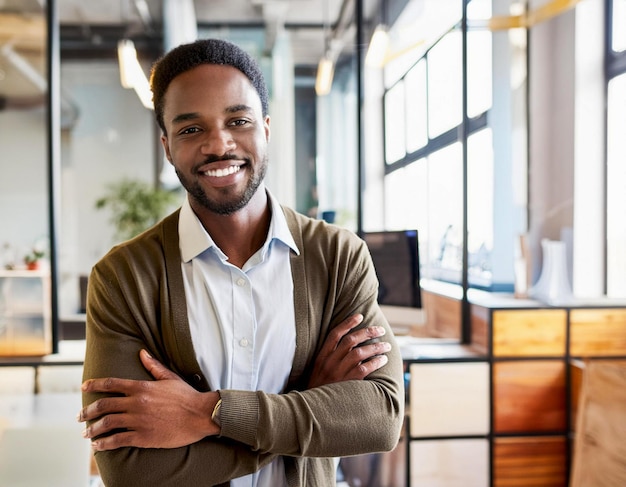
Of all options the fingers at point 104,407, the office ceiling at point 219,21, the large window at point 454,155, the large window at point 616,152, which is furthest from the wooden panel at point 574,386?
the office ceiling at point 219,21

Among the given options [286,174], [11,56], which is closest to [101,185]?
[11,56]

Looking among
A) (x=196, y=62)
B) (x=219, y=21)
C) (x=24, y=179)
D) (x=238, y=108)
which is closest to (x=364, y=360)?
(x=238, y=108)

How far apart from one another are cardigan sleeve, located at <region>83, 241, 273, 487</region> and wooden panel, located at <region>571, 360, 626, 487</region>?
5.39 ft

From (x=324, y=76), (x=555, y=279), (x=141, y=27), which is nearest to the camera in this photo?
(x=555, y=279)

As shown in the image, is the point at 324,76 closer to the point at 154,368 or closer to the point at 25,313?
the point at 25,313

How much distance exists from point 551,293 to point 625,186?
2.66 ft

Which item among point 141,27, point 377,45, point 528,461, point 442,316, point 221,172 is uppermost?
point 141,27

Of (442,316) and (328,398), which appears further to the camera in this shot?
(442,316)

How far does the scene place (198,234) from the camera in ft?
4.17

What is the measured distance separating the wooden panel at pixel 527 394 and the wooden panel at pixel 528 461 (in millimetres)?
69

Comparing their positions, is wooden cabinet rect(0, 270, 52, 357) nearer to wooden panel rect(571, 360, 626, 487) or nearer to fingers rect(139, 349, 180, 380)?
fingers rect(139, 349, 180, 380)

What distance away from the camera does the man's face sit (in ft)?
3.99

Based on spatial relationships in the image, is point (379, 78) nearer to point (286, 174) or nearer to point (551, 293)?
point (286, 174)

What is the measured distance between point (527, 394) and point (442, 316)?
0.82 m
